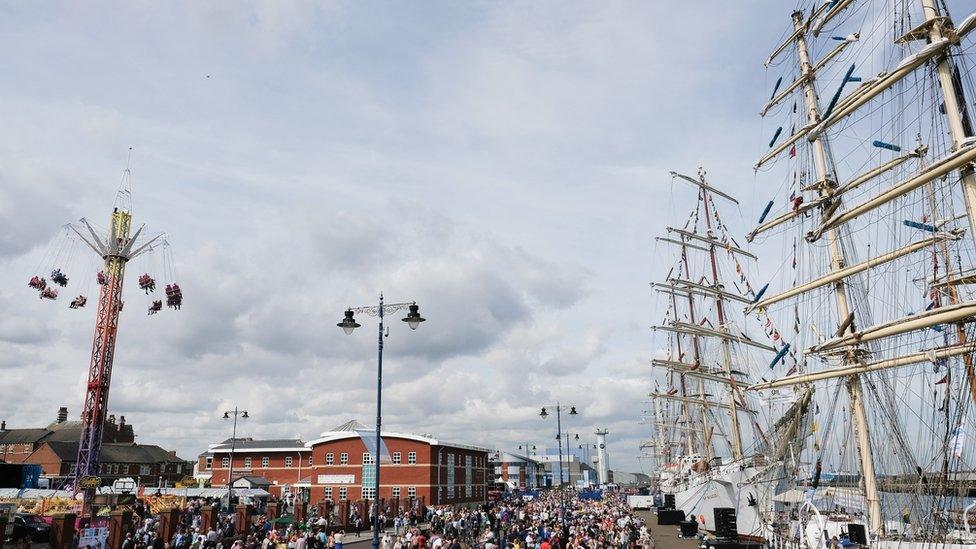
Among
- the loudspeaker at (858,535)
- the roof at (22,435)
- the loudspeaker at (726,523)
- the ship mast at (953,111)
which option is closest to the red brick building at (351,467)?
the loudspeaker at (726,523)

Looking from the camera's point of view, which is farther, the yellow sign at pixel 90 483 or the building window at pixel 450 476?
the building window at pixel 450 476

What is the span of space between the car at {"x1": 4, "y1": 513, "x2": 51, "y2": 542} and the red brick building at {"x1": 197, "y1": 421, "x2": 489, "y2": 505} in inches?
1104

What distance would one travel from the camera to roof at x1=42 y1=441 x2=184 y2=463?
3281 inches

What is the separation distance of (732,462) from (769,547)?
21045mm

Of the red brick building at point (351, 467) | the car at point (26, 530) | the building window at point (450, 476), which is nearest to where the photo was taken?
the car at point (26, 530)

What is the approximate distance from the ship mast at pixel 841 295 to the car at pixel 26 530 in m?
32.9

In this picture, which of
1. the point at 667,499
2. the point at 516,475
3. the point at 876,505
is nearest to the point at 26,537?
the point at 876,505

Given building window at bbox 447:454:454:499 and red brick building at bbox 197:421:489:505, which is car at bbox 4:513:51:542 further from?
building window at bbox 447:454:454:499

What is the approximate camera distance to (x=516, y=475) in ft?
461

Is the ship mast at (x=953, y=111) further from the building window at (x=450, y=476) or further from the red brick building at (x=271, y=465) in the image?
the red brick building at (x=271, y=465)

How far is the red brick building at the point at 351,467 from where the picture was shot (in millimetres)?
58719

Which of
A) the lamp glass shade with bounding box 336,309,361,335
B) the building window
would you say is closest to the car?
the lamp glass shade with bounding box 336,309,361,335

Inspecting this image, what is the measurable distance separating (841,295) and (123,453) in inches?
3711

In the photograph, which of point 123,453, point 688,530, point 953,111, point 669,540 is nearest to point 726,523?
point 669,540
